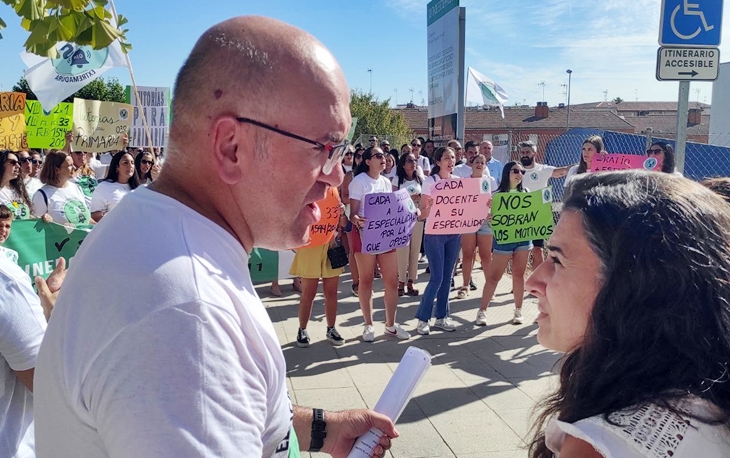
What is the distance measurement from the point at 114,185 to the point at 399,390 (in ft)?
17.5

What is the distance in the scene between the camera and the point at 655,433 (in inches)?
42.9

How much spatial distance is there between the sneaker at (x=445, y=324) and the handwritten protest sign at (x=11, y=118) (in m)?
7.78

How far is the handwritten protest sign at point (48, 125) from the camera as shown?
10.0m

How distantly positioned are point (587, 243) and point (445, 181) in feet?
17.7

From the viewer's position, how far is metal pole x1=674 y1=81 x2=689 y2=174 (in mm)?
4680

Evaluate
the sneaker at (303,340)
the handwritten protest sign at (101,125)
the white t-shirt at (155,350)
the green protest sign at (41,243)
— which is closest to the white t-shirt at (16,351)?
the white t-shirt at (155,350)

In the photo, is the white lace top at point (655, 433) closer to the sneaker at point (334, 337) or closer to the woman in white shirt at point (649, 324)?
the woman in white shirt at point (649, 324)

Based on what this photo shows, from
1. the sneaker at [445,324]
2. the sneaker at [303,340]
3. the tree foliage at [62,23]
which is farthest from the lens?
the sneaker at [445,324]

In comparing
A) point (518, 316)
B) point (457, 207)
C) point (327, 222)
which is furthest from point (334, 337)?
point (518, 316)

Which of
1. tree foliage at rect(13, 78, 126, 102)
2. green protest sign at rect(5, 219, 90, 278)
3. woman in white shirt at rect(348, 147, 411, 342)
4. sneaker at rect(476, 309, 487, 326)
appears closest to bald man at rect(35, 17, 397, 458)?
green protest sign at rect(5, 219, 90, 278)

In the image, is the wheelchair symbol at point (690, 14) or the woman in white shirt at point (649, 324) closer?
the woman in white shirt at point (649, 324)

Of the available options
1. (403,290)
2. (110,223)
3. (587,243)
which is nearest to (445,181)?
(403,290)

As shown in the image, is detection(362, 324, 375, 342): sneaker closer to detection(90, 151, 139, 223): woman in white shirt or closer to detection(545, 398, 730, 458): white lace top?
detection(90, 151, 139, 223): woman in white shirt

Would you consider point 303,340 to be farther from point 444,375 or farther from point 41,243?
point 41,243
